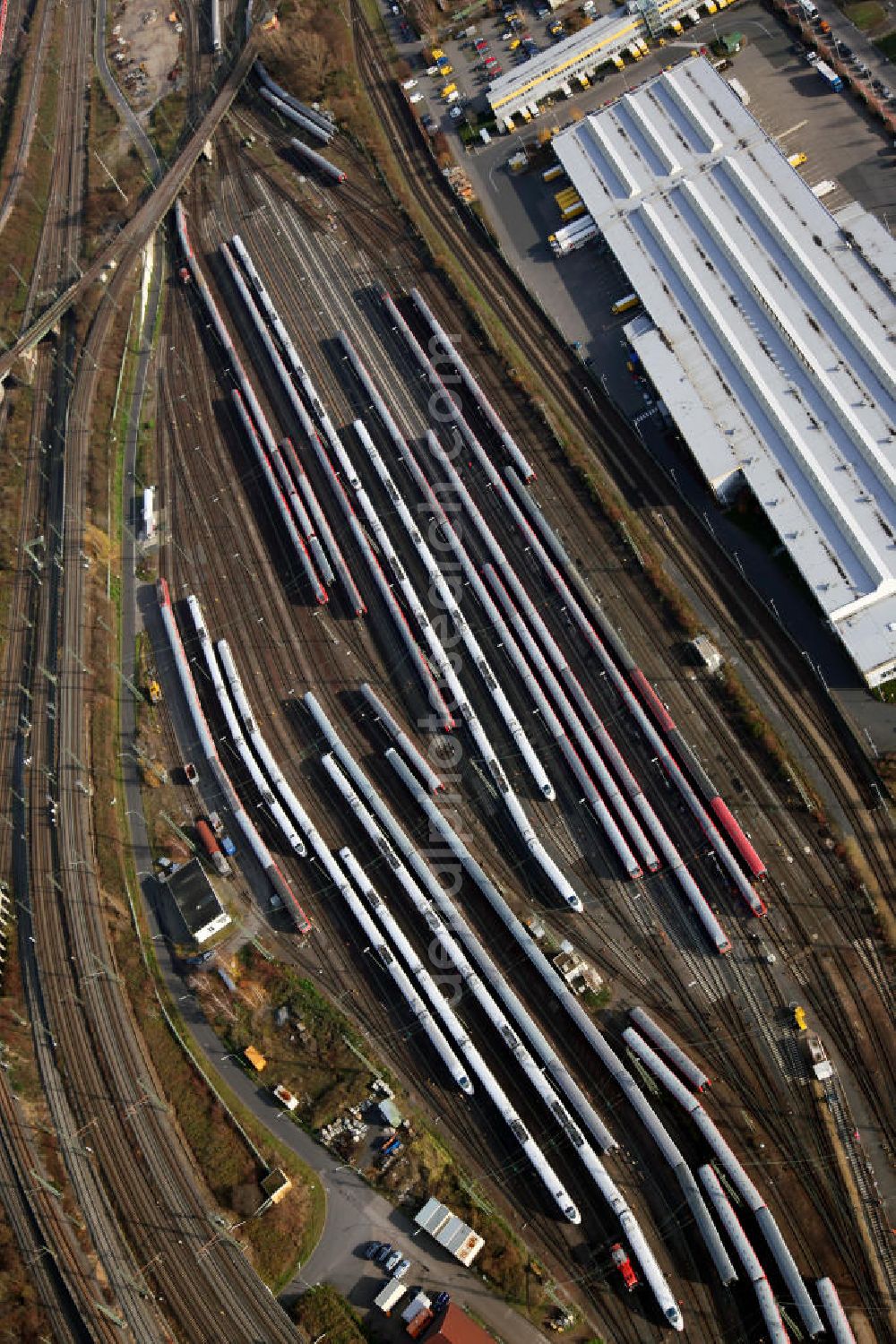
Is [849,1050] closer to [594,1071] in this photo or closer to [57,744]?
[594,1071]

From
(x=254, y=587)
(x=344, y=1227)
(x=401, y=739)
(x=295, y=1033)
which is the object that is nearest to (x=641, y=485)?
(x=401, y=739)

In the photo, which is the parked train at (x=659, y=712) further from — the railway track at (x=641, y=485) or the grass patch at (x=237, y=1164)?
the grass patch at (x=237, y=1164)

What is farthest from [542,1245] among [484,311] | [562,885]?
[484,311]

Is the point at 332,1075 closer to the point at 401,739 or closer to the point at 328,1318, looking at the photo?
the point at 328,1318

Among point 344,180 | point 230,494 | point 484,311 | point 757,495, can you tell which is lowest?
point 230,494

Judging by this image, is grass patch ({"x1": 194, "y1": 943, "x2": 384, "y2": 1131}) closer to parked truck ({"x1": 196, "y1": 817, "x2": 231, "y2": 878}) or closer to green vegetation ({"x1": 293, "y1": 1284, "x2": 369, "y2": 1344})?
parked truck ({"x1": 196, "y1": 817, "x2": 231, "y2": 878})

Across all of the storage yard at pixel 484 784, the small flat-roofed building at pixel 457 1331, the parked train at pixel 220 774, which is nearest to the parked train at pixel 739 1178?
the storage yard at pixel 484 784
